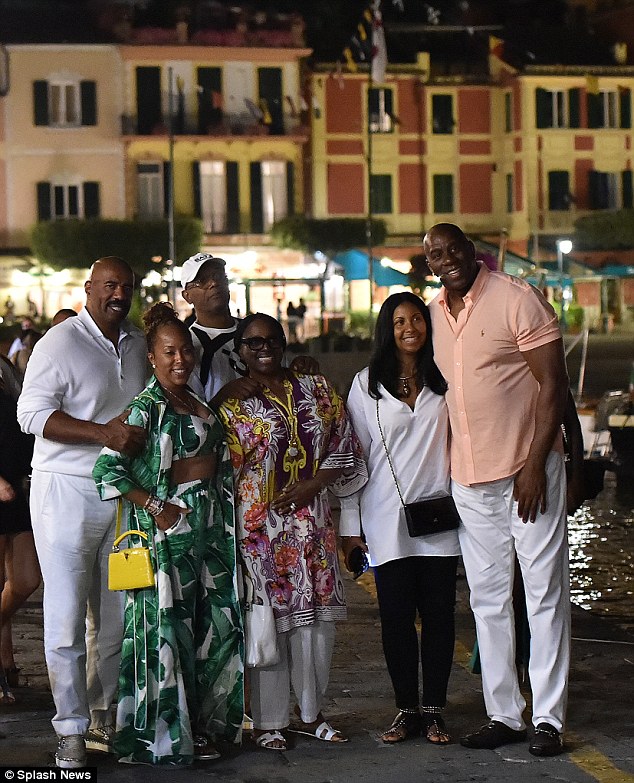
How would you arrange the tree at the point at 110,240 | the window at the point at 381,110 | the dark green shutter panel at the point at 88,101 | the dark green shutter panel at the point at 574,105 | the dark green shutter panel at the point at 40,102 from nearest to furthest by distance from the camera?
the tree at the point at 110,240 → the dark green shutter panel at the point at 40,102 → the dark green shutter panel at the point at 88,101 → the window at the point at 381,110 → the dark green shutter panel at the point at 574,105

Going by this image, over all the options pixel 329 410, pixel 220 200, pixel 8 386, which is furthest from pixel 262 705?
pixel 220 200

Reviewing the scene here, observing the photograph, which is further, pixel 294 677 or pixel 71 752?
pixel 294 677

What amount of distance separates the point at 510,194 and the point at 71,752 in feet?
174

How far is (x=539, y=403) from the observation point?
239 inches

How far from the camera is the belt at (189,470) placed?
602cm

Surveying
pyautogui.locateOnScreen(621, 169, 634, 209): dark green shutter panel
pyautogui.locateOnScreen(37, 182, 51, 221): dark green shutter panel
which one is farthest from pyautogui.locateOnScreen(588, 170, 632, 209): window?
pyautogui.locateOnScreen(37, 182, 51, 221): dark green shutter panel

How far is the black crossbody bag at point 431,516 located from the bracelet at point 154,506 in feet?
3.44

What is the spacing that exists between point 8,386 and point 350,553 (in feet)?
7.30

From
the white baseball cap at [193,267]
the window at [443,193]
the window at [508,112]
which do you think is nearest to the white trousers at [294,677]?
the white baseball cap at [193,267]

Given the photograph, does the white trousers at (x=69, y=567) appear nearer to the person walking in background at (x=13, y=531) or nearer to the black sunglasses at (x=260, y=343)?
the black sunglasses at (x=260, y=343)

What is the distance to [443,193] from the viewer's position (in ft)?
187

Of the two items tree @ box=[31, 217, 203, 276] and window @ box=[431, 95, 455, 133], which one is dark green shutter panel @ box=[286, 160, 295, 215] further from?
window @ box=[431, 95, 455, 133]

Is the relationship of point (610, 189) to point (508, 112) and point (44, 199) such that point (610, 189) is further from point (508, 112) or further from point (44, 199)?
point (44, 199)

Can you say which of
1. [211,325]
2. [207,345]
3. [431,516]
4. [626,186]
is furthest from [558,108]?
[431,516]
